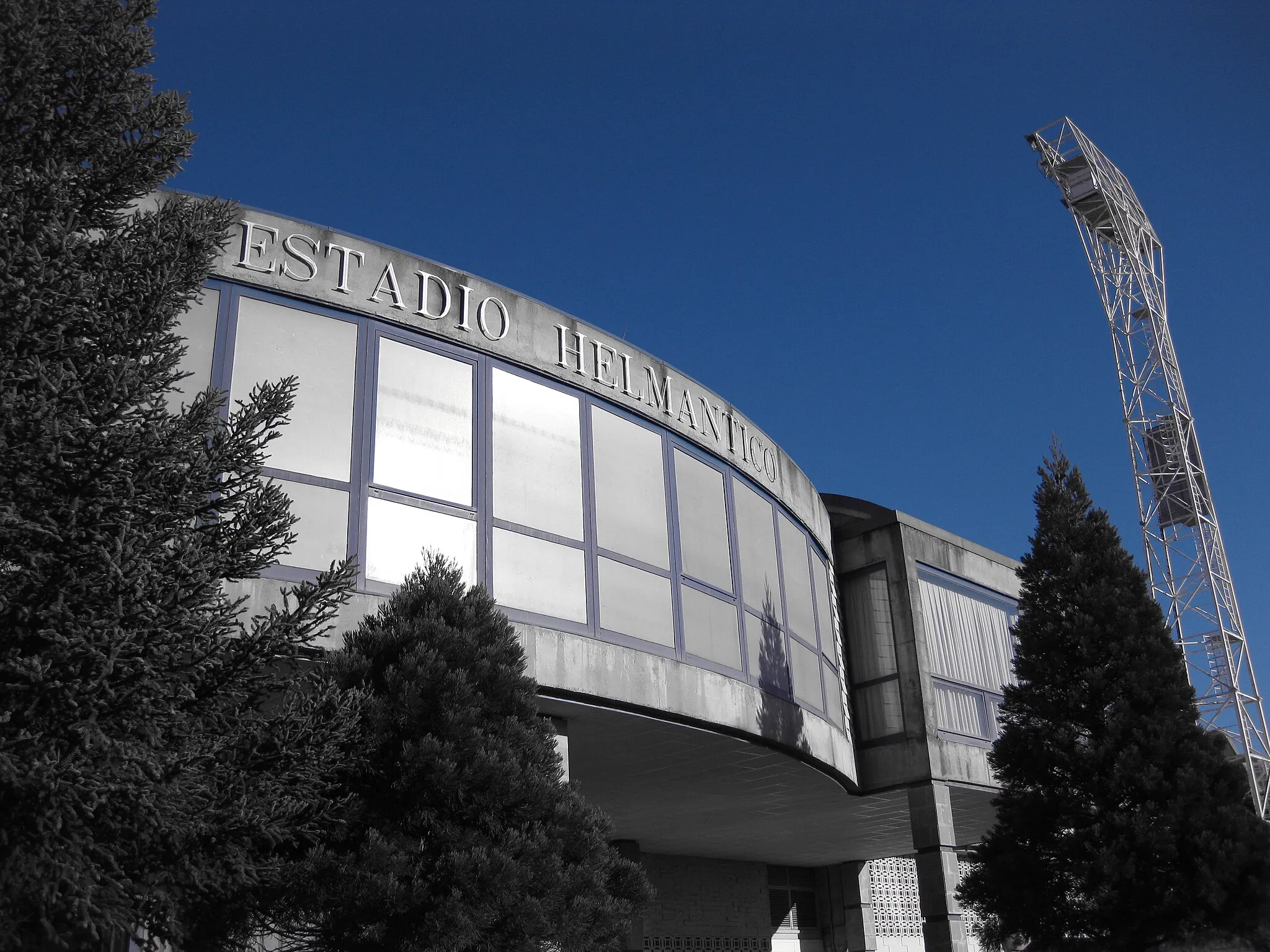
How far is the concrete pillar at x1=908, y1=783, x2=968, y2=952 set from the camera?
16.1 m

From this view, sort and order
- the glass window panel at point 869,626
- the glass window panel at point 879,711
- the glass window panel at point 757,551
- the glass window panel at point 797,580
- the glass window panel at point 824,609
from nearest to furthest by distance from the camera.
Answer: the glass window panel at point 757,551, the glass window panel at point 797,580, the glass window panel at point 824,609, the glass window panel at point 879,711, the glass window panel at point 869,626

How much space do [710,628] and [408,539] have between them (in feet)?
12.6

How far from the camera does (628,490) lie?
Result: 12.8 m

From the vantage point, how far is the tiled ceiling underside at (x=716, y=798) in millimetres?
12828

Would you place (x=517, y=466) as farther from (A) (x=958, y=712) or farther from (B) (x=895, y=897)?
(B) (x=895, y=897)

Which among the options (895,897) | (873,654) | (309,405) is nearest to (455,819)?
(309,405)

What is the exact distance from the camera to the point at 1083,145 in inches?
1874

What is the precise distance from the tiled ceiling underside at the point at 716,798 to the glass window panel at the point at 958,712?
120 centimetres

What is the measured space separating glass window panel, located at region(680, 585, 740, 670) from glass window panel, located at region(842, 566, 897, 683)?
513 cm

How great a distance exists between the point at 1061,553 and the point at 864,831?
8621 millimetres

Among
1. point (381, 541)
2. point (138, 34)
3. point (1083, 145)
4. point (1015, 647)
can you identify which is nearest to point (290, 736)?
point (381, 541)

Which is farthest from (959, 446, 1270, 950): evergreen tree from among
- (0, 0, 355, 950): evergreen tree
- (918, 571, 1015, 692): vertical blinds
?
(0, 0, 355, 950): evergreen tree

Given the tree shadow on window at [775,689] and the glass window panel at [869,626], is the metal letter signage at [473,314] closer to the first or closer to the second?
the tree shadow on window at [775,689]

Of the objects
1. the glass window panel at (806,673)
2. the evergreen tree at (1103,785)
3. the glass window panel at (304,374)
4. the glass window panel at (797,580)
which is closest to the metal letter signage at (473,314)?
the glass window panel at (304,374)
